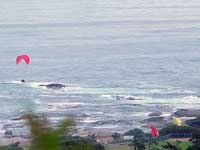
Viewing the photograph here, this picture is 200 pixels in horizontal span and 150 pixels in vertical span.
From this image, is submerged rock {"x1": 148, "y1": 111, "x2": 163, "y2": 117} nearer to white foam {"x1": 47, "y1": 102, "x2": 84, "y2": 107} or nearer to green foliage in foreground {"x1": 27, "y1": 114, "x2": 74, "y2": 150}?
white foam {"x1": 47, "y1": 102, "x2": 84, "y2": 107}

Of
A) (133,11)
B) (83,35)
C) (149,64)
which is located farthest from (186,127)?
(133,11)

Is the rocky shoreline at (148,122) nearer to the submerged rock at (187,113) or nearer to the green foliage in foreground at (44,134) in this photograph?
the submerged rock at (187,113)

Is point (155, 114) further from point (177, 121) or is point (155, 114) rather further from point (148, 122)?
point (177, 121)

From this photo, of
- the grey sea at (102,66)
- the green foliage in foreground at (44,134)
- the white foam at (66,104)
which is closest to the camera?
the green foliage in foreground at (44,134)

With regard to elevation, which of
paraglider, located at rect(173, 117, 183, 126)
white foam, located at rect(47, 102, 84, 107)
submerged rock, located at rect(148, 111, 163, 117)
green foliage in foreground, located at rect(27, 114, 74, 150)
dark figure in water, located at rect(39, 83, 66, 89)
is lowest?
green foliage in foreground, located at rect(27, 114, 74, 150)

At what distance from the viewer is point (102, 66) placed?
3170cm

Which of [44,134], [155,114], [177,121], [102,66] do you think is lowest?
[44,134]

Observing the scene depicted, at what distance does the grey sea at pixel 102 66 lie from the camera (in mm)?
22984

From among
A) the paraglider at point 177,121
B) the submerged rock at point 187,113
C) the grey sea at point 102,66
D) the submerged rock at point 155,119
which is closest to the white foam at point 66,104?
the grey sea at point 102,66

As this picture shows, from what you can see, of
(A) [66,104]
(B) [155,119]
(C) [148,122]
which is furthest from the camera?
(A) [66,104]

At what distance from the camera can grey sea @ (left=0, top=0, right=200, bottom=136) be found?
905 inches

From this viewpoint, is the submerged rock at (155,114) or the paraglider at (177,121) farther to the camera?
the submerged rock at (155,114)

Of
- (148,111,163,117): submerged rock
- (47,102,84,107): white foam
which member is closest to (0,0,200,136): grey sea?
(47,102,84,107): white foam

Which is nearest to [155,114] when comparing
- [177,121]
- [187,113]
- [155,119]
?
[155,119]
